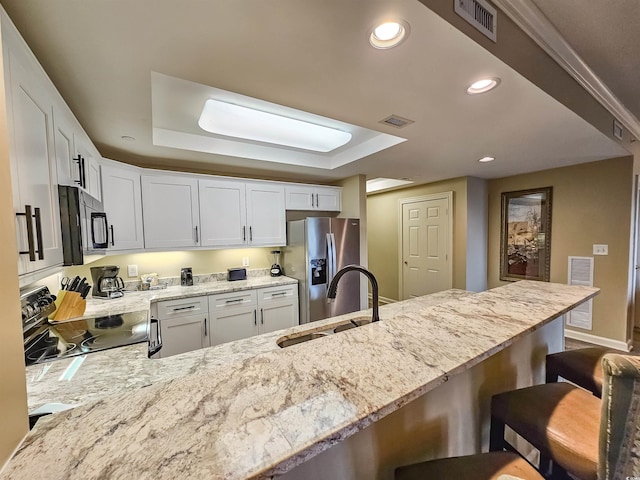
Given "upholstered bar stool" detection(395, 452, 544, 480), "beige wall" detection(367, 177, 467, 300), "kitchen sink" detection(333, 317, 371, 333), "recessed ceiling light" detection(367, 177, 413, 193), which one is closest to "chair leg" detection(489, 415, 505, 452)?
"upholstered bar stool" detection(395, 452, 544, 480)

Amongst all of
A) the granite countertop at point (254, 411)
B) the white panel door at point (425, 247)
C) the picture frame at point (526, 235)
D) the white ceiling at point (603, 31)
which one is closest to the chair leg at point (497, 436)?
the granite countertop at point (254, 411)

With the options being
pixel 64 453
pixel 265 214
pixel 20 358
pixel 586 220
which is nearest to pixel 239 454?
pixel 64 453

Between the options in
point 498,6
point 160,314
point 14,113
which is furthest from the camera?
point 160,314

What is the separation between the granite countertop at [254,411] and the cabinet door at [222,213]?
2.57m

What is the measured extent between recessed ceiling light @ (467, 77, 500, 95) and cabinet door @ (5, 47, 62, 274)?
2.02m

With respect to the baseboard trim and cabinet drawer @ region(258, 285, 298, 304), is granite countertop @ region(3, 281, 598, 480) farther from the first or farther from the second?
the baseboard trim

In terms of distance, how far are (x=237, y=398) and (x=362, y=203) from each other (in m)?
3.32

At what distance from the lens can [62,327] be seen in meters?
1.73

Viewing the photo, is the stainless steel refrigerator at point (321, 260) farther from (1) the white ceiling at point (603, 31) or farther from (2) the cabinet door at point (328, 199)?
(1) the white ceiling at point (603, 31)

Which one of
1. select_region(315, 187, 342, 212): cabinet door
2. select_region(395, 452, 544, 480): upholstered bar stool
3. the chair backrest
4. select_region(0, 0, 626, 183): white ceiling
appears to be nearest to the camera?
the chair backrest

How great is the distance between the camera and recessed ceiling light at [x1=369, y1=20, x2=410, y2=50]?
1052 mm

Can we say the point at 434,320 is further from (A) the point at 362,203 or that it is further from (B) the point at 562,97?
(A) the point at 362,203

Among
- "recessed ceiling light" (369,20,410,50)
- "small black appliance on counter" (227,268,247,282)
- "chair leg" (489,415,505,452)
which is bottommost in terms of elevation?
"chair leg" (489,415,505,452)

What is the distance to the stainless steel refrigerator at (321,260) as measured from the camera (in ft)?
10.7
